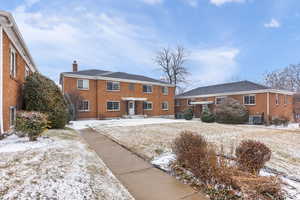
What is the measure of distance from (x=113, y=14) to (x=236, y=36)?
1415 cm

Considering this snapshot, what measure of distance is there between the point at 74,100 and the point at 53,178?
17727 mm

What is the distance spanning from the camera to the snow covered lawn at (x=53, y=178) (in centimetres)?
275

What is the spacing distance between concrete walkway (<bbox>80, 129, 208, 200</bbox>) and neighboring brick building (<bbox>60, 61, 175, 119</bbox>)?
1691 centimetres

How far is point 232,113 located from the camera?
63.3 feet

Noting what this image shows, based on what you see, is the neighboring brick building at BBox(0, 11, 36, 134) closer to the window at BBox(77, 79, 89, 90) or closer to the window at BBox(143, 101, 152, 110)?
the window at BBox(77, 79, 89, 90)

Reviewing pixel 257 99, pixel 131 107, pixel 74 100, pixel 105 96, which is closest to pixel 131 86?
pixel 131 107

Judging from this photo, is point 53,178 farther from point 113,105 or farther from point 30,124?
point 113,105

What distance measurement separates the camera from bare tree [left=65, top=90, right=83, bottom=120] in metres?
19.1

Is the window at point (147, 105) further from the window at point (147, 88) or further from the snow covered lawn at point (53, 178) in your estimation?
the snow covered lawn at point (53, 178)

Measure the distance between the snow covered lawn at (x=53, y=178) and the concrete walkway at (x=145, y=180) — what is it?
0.35 m

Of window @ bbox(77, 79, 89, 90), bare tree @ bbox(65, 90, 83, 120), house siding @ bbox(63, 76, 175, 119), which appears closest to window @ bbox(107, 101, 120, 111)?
house siding @ bbox(63, 76, 175, 119)

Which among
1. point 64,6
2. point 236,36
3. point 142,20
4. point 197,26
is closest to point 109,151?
point 64,6

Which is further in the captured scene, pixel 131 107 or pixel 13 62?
pixel 131 107

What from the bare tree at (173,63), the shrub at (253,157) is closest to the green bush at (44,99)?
the shrub at (253,157)
